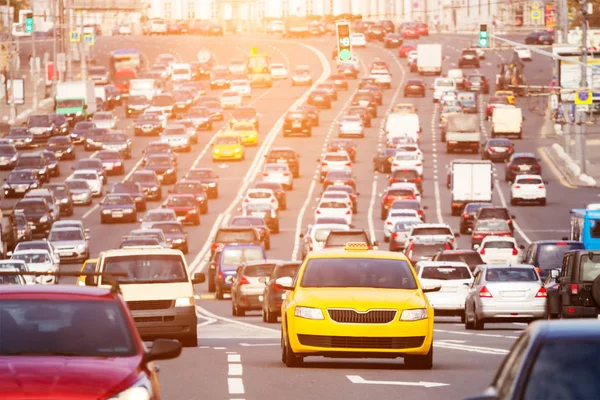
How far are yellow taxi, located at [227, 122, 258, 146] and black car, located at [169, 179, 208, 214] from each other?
71.6ft

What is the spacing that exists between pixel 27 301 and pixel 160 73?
12124cm

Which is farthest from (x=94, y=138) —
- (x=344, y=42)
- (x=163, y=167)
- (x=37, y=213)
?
(x=344, y=42)

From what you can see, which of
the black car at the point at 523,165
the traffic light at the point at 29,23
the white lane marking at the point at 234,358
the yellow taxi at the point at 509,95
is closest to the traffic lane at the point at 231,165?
the traffic light at the point at 29,23

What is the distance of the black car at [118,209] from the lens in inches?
2630

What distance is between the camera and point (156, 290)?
24688 mm

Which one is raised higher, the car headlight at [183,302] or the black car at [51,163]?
the car headlight at [183,302]

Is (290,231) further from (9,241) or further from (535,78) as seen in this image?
(535,78)

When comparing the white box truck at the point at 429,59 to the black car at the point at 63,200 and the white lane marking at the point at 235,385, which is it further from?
the white lane marking at the point at 235,385

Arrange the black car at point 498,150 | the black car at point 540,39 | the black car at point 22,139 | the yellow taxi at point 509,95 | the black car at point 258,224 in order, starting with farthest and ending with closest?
the black car at point 540,39 → the yellow taxi at point 509,95 → the black car at point 22,139 → the black car at point 498,150 → the black car at point 258,224

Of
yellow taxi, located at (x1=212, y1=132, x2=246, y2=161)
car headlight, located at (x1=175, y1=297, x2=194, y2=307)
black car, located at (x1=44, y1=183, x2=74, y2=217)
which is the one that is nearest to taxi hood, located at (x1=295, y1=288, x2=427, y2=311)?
car headlight, located at (x1=175, y1=297, x2=194, y2=307)

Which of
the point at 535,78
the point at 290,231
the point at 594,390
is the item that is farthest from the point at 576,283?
the point at 535,78

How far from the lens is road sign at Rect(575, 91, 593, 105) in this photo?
7038cm

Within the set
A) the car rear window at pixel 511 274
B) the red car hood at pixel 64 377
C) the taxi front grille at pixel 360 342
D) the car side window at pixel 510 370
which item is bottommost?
the car rear window at pixel 511 274

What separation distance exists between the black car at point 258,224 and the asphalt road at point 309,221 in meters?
0.81
